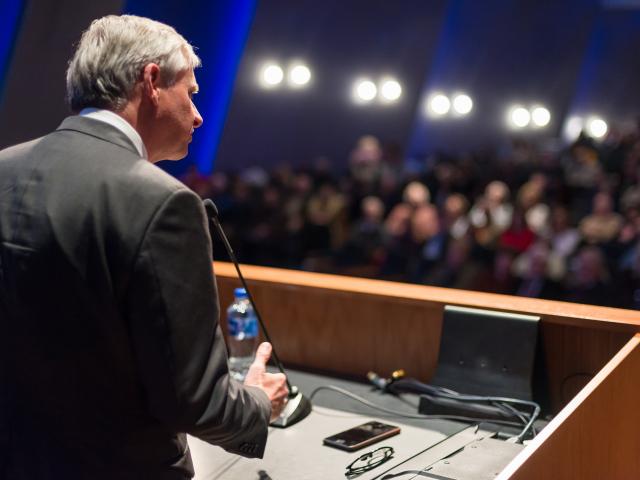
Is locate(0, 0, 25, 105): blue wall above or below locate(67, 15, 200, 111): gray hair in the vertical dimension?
above

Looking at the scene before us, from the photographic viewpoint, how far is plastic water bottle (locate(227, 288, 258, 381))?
1695 millimetres

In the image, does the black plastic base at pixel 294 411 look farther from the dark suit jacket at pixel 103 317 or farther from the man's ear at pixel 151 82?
the man's ear at pixel 151 82

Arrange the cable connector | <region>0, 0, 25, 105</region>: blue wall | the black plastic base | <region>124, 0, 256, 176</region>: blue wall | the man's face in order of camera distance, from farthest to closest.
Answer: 1. <region>124, 0, 256, 176</region>: blue wall
2. <region>0, 0, 25, 105</region>: blue wall
3. the cable connector
4. the black plastic base
5. the man's face

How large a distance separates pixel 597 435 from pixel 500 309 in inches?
13.0

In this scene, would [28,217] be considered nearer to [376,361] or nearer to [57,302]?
[57,302]

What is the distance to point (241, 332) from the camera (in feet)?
5.62

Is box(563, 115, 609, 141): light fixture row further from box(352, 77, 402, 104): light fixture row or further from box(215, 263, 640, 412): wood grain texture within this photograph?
box(215, 263, 640, 412): wood grain texture

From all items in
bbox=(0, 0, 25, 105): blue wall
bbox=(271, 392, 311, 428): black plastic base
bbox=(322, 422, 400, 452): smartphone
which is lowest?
bbox=(271, 392, 311, 428): black plastic base

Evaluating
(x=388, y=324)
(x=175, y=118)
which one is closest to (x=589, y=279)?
(x=388, y=324)

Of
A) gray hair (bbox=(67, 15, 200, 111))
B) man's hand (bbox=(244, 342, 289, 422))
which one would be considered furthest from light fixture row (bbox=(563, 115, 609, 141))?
gray hair (bbox=(67, 15, 200, 111))

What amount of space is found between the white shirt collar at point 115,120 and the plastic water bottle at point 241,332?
2.79ft

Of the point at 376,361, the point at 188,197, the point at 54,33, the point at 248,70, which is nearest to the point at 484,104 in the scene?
the point at 248,70

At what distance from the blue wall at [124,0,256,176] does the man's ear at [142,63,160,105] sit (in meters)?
1.14

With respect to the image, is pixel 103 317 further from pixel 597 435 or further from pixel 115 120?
pixel 597 435
